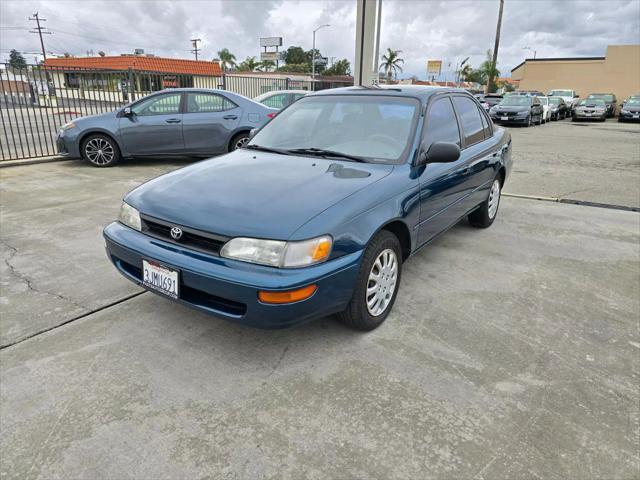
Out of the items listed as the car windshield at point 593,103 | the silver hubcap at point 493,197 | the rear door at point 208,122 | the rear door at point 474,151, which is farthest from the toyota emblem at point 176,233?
the car windshield at point 593,103

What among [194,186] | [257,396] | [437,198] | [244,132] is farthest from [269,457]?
[244,132]

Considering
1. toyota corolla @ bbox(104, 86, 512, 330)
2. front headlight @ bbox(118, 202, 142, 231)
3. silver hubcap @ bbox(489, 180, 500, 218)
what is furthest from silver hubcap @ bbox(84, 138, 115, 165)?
silver hubcap @ bbox(489, 180, 500, 218)

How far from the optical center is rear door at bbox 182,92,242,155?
8.19 m

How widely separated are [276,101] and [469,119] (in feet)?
25.3

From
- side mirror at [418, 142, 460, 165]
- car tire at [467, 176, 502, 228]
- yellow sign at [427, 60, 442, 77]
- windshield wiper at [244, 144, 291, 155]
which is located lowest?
car tire at [467, 176, 502, 228]

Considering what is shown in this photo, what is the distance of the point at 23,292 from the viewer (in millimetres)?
3387

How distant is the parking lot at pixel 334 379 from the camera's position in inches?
78.2

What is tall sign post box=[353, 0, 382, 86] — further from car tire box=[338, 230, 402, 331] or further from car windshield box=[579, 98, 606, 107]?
car windshield box=[579, 98, 606, 107]

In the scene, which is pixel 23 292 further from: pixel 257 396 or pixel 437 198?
pixel 437 198

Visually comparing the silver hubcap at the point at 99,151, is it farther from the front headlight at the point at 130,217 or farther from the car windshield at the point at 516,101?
the car windshield at the point at 516,101

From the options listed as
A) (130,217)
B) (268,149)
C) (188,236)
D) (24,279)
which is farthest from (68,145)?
(188,236)

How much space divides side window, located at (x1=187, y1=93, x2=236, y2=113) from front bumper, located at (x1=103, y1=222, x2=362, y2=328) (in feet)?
20.1

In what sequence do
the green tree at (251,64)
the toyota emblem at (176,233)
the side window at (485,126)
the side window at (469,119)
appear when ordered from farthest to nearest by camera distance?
the green tree at (251,64), the side window at (485,126), the side window at (469,119), the toyota emblem at (176,233)

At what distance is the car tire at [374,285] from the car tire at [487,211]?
7.58ft
